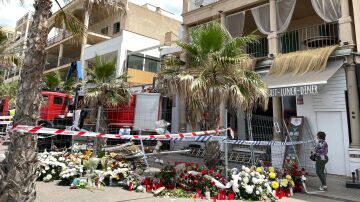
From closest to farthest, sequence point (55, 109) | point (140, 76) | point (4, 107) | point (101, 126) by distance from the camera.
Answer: point (101, 126), point (55, 109), point (4, 107), point (140, 76)

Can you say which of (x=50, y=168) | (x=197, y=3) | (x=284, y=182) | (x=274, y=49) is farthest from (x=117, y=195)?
(x=197, y=3)

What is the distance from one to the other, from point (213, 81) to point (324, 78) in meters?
4.82

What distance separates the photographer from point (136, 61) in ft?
79.6

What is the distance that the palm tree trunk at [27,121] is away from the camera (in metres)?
4.66

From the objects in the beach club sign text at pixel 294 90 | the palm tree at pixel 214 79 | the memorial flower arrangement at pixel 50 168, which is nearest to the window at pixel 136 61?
the beach club sign text at pixel 294 90

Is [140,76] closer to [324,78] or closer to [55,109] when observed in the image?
[55,109]

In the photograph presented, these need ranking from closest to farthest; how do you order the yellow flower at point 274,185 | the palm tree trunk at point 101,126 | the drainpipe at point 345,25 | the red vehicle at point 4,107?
the yellow flower at point 274,185 < the palm tree trunk at point 101,126 < the drainpipe at point 345,25 < the red vehicle at point 4,107

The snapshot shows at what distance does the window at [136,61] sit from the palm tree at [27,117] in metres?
18.7

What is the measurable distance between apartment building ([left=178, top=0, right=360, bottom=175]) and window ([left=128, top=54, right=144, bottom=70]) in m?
11.8

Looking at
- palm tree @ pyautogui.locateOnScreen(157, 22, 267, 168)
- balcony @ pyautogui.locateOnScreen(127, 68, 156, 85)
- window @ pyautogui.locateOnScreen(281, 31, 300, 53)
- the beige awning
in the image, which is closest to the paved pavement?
palm tree @ pyautogui.locateOnScreen(157, 22, 267, 168)

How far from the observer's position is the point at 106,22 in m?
30.7

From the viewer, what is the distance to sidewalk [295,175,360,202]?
23.5 feet

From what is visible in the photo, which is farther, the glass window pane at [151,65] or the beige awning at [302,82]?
the glass window pane at [151,65]

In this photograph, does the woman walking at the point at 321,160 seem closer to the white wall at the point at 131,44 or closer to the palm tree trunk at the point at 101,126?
the palm tree trunk at the point at 101,126
